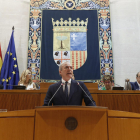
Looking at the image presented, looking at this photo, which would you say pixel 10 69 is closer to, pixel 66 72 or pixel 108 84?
pixel 108 84

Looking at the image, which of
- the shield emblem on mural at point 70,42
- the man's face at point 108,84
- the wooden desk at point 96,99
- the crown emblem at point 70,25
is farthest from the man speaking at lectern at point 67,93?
the crown emblem at point 70,25

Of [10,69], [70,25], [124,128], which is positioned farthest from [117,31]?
[124,128]

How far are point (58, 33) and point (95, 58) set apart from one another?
152 centimetres

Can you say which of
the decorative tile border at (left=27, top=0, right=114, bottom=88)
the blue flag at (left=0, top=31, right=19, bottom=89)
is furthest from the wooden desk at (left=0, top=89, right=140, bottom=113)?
the decorative tile border at (left=27, top=0, right=114, bottom=88)

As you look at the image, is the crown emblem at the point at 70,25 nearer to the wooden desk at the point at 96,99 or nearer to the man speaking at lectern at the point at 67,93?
the wooden desk at the point at 96,99

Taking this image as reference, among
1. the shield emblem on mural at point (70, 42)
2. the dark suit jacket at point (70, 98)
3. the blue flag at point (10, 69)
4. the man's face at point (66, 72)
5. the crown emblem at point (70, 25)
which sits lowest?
the dark suit jacket at point (70, 98)

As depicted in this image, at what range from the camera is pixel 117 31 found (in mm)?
5684

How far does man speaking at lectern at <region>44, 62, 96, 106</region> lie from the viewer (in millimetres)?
2068

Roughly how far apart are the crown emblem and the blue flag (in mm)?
1593

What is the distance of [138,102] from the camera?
2621mm

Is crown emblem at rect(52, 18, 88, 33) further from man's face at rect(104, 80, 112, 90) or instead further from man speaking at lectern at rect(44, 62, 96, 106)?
man speaking at lectern at rect(44, 62, 96, 106)

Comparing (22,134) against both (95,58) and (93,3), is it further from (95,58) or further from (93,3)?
(93,3)

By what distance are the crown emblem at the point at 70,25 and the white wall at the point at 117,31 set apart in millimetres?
988

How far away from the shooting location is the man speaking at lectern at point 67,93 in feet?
6.79
